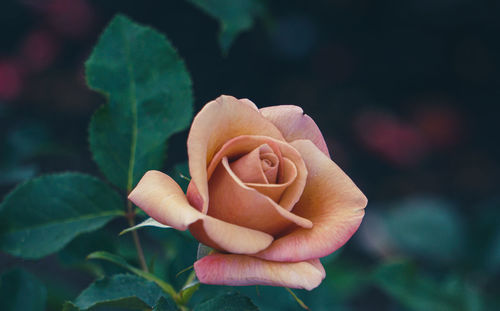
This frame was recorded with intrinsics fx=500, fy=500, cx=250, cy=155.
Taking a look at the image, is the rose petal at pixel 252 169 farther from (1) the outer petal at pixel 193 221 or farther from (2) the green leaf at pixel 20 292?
(2) the green leaf at pixel 20 292

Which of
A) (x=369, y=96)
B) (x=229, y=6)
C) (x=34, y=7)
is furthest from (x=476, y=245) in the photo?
(x=34, y=7)

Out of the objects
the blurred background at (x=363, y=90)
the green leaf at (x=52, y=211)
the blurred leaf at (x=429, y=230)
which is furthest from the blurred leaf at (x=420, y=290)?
the green leaf at (x=52, y=211)

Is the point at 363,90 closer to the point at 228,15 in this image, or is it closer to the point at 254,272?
the point at 228,15

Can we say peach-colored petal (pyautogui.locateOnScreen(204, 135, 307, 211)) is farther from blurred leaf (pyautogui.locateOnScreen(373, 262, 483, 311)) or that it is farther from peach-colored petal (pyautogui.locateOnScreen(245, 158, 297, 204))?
blurred leaf (pyautogui.locateOnScreen(373, 262, 483, 311))

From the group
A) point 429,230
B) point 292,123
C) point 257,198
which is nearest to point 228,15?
point 292,123

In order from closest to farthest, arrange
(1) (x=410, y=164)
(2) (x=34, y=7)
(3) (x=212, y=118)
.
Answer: (3) (x=212, y=118)
(2) (x=34, y=7)
(1) (x=410, y=164)

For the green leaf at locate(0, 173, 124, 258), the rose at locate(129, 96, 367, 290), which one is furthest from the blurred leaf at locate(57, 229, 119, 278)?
the rose at locate(129, 96, 367, 290)

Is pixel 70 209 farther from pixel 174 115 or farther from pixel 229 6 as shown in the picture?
pixel 229 6
